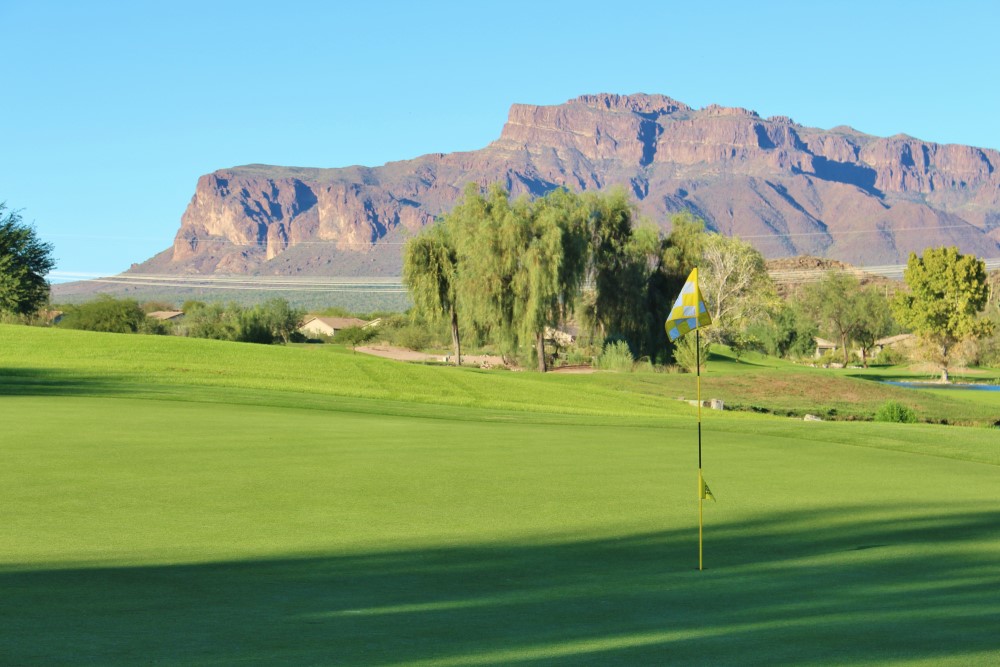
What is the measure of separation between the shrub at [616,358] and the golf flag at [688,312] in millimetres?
48133

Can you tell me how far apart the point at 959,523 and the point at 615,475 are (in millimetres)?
4823

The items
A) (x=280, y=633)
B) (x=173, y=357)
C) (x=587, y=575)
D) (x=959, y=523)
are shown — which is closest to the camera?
(x=280, y=633)

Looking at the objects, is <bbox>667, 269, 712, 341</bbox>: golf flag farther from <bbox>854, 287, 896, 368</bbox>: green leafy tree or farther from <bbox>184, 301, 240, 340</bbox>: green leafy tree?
<bbox>854, 287, 896, 368</bbox>: green leafy tree

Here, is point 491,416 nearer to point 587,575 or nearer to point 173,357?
point 173,357

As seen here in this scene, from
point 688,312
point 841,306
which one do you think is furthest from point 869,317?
point 688,312

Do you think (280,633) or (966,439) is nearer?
(280,633)

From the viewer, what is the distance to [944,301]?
8956 cm

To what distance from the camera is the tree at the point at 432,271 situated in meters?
65.5

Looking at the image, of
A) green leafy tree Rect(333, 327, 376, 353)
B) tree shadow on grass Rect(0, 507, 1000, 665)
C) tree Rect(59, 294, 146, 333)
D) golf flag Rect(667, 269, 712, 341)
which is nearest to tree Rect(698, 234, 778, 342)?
green leafy tree Rect(333, 327, 376, 353)

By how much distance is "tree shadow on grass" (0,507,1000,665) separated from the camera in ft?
21.4

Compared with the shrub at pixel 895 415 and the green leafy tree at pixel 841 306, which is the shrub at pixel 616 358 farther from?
the green leafy tree at pixel 841 306

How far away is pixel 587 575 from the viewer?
30.3ft

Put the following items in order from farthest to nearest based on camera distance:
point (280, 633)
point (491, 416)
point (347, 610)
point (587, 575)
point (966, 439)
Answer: point (491, 416)
point (966, 439)
point (587, 575)
point (347, 610)
point (280, 633)

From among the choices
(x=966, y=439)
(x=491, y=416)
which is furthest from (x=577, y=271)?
(x=966, y=439)
